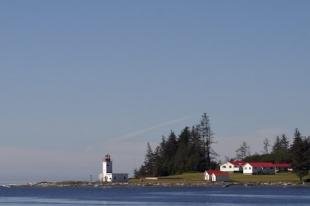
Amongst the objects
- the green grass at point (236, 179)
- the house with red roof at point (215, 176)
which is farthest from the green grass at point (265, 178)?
the house with red roof at point (215, 176)

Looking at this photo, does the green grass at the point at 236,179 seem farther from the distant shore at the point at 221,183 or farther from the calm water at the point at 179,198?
the calm water at the point at 179,198

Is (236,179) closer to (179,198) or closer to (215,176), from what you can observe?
(215,176)

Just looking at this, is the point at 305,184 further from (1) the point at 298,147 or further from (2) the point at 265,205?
(2) the point at 265,205

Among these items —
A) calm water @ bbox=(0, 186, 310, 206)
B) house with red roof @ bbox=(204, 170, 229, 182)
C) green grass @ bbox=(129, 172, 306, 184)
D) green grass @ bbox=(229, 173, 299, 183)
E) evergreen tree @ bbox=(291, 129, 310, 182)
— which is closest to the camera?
calm water @ bbox=(0, 186, 310, 206)

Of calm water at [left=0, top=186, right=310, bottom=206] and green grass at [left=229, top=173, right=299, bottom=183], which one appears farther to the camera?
green grass at [left=229, top=173, right=299, bottom=183]

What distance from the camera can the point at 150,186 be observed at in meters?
182

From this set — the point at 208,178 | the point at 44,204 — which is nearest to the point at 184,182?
the point at 208,178

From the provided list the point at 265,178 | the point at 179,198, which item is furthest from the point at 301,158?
the point at 179,198

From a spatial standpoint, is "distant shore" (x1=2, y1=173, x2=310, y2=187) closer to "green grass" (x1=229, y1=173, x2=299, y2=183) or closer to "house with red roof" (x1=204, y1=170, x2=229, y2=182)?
"green grass" (x1=229, y1=173, x2=299, y2=183)

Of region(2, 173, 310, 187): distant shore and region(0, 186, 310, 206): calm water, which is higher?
region(2, 173, 310, 187): distant shore

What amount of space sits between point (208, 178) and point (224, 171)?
15736 mm

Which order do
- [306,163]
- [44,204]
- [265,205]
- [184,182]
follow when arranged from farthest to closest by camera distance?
[184,182], [306,163], [44,204], [265,205]

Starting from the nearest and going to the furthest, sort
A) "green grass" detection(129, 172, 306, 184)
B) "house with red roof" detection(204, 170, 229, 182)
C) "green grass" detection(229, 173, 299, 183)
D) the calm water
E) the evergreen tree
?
the calm water
the evergreen tree
"green grass" detection(229, 173, 299, 183)
"green grass" detection(129, 172, 306, 184)
"house with red roof" detection(204, 170, 229, 182)

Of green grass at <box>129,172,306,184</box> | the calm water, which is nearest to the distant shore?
green grass at <box>129,172,306,184</box>
